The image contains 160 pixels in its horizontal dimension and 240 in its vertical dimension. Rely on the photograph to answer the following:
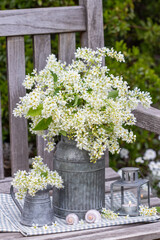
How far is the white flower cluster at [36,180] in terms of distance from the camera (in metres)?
1.38

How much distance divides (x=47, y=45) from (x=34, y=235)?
2.62ft

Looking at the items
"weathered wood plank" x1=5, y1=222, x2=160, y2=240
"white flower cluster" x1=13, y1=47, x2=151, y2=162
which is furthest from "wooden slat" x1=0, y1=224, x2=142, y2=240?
"white flower cluster" x1=13, y1=47, x2=151, y2=162

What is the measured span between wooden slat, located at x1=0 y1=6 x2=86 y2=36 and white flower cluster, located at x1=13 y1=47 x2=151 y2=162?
35 centimetres

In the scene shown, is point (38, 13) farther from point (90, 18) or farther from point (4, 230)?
point (4, 230)

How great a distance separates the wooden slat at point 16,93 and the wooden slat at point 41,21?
43 millimetres

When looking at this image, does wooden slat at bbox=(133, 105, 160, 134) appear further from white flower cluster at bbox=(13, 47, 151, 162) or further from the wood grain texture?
the wood grain texture

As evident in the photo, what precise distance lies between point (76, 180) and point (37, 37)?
0.64 m

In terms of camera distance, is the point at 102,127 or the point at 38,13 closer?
the point at 102,127

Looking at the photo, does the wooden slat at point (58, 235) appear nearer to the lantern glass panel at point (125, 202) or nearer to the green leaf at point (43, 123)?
the lantern glass panel at point (125, 202)

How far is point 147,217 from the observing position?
4.85 ft

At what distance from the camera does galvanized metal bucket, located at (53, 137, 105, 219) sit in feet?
4.82

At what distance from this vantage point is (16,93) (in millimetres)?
1791

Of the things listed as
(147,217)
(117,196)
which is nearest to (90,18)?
(117,196)

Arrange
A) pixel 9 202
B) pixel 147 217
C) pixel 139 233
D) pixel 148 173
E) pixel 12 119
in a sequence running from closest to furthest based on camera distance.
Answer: pixel 139 233, pixel 147 217, pixel 9 202, pixel 12 119, pixel 148 173
